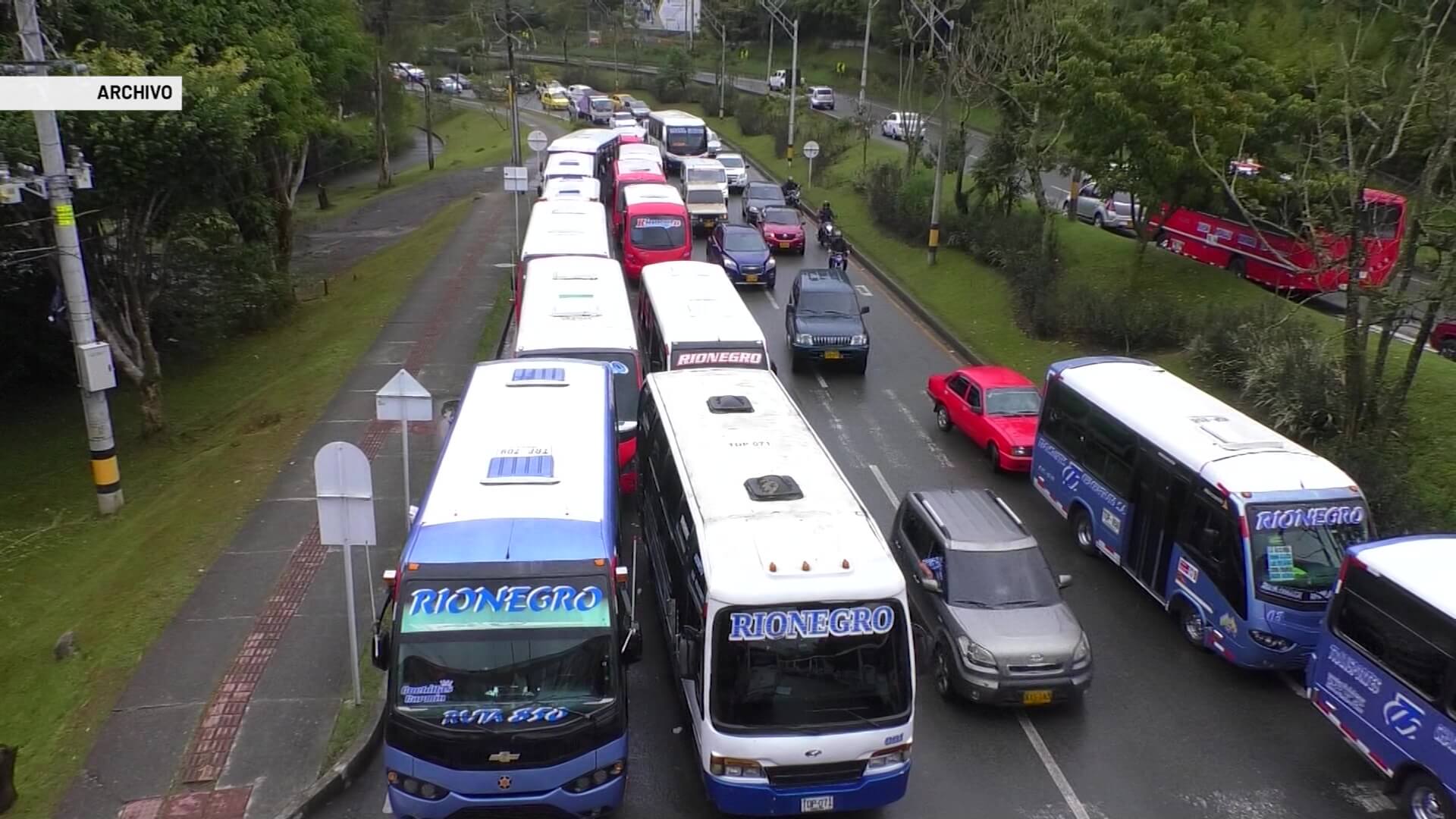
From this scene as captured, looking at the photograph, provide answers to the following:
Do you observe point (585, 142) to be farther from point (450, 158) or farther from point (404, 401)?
point (404, 401)

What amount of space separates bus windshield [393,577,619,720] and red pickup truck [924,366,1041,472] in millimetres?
10116

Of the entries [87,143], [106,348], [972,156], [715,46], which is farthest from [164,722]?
[715,46]

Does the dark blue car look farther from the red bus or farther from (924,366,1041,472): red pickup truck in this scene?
(924,366,1041,472): red pickup truck

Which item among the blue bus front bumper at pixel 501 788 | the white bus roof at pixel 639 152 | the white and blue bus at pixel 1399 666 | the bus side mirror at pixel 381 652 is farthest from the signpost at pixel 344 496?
the white bus roof at pixel 639 152

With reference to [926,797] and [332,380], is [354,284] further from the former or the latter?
[926,797]

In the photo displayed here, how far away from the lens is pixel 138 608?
39.7ft

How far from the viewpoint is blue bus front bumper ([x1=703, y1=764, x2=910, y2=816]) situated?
28.3 feet

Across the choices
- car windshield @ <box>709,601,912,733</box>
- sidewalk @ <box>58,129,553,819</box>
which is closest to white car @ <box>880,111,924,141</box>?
sidewalk @ <box>58,129,553,819</box>

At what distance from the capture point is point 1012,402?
18062 millimetres

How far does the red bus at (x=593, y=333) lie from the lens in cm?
1509

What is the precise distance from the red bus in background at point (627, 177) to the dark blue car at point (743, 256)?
2974 mm

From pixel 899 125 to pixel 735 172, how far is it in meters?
10.4

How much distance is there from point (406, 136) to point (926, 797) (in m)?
67.8

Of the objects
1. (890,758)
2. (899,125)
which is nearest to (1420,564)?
(890,758)
